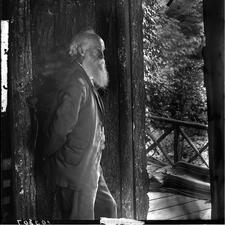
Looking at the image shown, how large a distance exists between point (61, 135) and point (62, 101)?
0.71ft

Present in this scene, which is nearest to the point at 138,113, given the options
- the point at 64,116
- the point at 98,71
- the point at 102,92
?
the point at 102,92

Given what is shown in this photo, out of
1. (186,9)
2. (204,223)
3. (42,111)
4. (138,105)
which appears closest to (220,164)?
(204,223)

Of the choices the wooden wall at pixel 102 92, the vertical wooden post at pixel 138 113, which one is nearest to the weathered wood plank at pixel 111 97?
the wooden wall at pixel 102 92

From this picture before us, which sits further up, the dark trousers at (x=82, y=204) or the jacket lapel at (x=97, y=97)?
the jacket lapel at (x=97, y=97)

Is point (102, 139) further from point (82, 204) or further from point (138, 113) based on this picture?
point (82, 204)

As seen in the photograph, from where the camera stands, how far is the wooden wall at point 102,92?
236 centimetres

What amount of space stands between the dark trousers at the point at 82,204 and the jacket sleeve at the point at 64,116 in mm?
298

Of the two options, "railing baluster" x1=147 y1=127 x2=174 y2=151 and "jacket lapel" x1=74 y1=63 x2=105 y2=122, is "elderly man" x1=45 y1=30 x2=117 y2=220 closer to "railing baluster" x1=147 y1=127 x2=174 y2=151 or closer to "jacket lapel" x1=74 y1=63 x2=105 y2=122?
"jacket lapel" x1=74 y1=63 x2=105 y2=122

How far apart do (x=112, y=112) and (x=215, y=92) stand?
68 centimetres

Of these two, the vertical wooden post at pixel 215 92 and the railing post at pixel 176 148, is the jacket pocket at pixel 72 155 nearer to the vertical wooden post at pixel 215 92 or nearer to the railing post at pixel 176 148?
the railing post at pixel 176 148

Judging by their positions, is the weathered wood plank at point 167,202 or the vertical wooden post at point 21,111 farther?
the weathered wood plank at point 167,202

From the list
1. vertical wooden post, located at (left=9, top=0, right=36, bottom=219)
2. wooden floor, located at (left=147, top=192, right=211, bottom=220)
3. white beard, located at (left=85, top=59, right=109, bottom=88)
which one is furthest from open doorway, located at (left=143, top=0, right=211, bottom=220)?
vertical wooden post, located at (left=9, top=0, right=36, bottom=219)

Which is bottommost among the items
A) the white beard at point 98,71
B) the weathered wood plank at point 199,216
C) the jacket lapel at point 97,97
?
the weathered wood plank at point 199,216

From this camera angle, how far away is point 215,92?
2.43m
